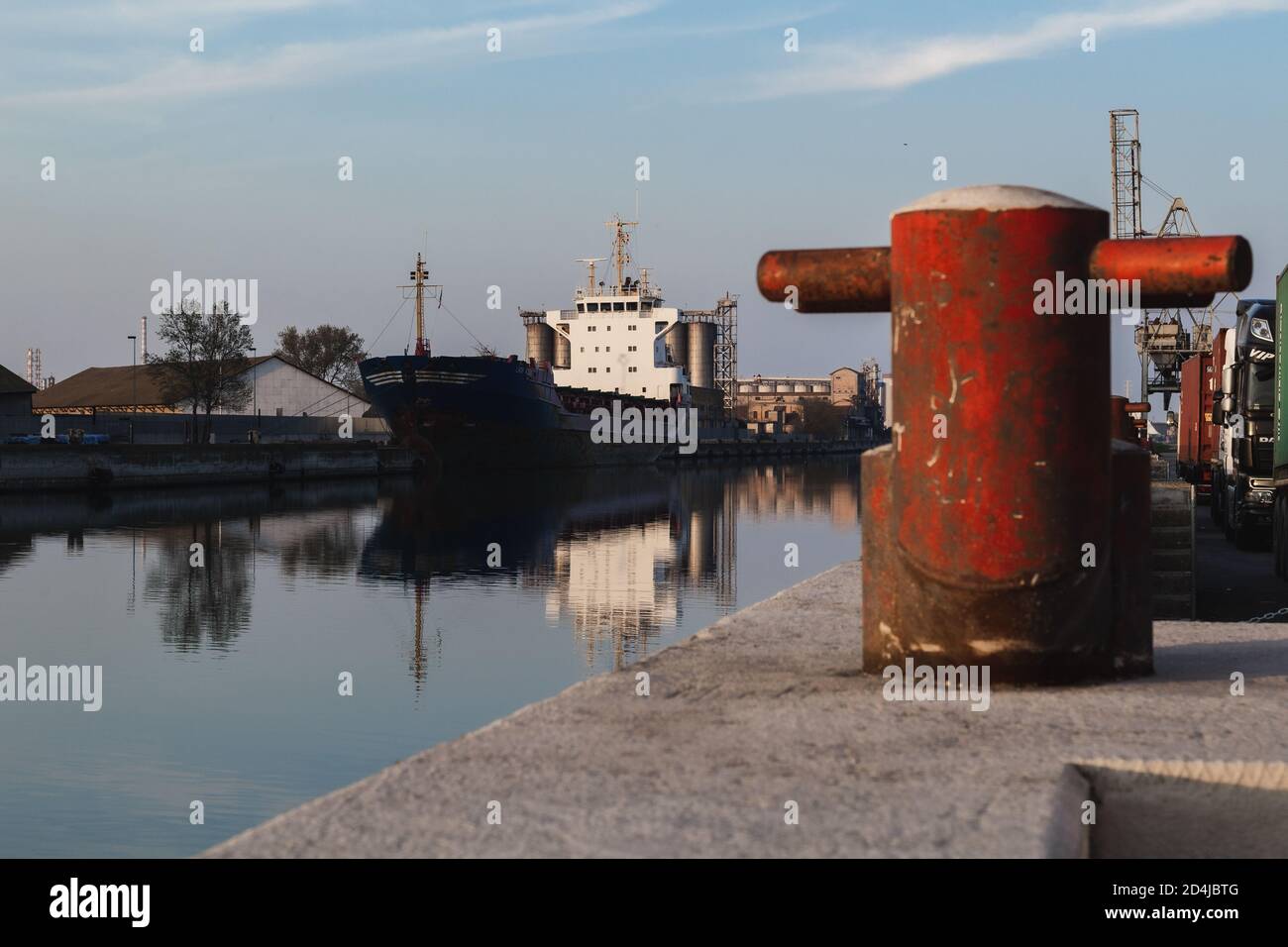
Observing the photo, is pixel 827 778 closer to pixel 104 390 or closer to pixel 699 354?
pixel 104 390

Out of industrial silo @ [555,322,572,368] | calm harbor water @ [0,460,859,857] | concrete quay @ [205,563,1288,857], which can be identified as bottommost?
calm harbor water @ [0,460,859,857]

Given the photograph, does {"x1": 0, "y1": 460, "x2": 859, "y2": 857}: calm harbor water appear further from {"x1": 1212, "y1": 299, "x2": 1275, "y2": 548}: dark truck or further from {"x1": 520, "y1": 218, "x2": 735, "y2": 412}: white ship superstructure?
{"x1": 520, "y1": 218, "x2": 735, "y2": 412}: white ship superstructure

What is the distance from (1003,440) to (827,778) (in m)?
1.83

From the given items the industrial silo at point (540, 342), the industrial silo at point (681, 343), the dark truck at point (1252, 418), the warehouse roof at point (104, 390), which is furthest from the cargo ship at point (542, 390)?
the dark truck at point (1252, 418)

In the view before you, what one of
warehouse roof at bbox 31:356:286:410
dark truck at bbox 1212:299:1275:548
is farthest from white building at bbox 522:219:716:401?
dark truck at bbox 1212:299:1275:548

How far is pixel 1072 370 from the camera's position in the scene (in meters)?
5.18

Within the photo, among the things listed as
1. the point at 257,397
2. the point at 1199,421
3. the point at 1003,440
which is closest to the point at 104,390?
the point at 257,397

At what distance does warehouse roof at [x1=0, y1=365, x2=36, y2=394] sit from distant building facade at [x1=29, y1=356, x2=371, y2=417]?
42.2 feet

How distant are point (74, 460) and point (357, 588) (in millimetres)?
22971

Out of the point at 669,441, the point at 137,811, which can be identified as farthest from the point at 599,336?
the point at 137,811

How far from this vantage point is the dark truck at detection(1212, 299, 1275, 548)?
54.8 ft

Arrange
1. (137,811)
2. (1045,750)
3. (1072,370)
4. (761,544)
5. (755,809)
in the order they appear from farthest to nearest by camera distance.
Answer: (761,544), (137,811), (1072,370), (1045,750), (755,809)

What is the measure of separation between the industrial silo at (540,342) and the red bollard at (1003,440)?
8591 cm
